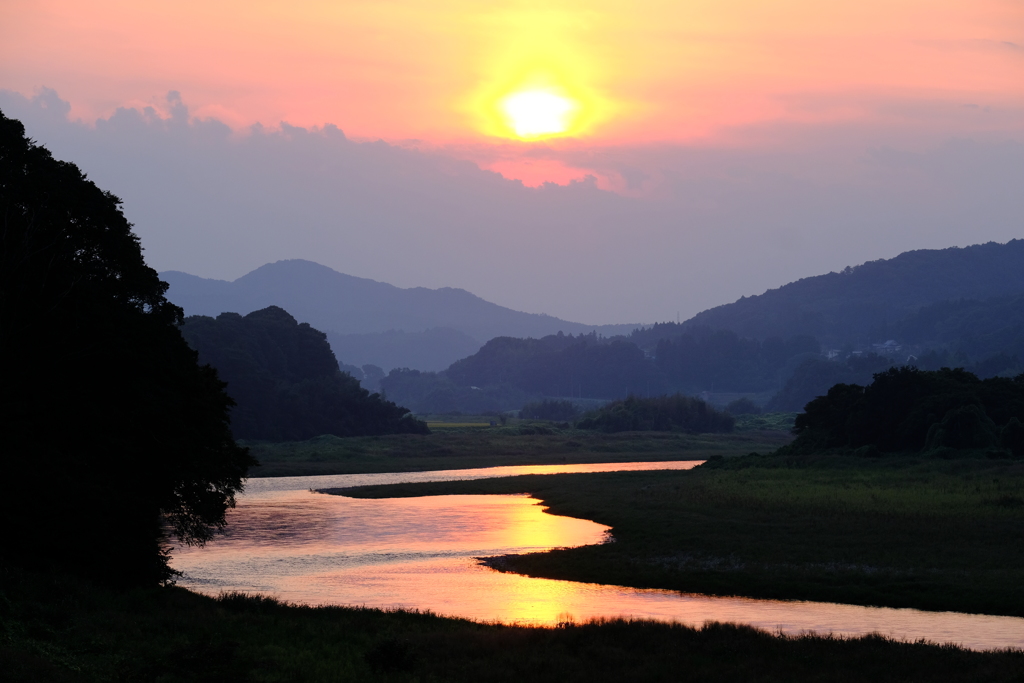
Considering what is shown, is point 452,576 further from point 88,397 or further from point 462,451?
point 462,451

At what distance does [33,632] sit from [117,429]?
12.4m

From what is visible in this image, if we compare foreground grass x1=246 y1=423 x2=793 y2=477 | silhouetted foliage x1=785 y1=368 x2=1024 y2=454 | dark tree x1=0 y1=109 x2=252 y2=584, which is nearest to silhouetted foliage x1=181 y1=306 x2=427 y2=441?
foreground grass x1=246 y1=423 x2=793 y2=477

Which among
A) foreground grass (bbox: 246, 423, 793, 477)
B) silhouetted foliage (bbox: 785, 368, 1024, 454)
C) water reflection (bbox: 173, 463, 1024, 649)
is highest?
silhouetted foliage (bbox: 785, 368, 1024, 454)

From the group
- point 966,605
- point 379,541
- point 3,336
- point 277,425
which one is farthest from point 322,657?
point 277,425

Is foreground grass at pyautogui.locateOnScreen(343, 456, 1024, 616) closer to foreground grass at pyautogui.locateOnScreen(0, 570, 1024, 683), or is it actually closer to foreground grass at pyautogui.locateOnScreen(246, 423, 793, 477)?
foreground grass at pyautogui.locateOnScreen(0, 570, 1024, 683)

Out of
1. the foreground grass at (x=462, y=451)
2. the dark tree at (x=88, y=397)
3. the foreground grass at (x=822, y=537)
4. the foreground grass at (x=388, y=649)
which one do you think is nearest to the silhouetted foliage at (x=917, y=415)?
the foreground grass at (x=822, y=537)

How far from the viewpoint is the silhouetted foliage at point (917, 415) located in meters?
98.8

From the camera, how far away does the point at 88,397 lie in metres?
37.8

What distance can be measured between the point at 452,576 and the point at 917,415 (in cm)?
7140

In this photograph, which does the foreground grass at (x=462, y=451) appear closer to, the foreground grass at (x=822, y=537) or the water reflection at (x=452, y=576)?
the foreground grass at (x=822, y=537)

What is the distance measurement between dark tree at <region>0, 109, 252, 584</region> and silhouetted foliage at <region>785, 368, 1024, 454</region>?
79.1 metres

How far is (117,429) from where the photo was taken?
38344mm

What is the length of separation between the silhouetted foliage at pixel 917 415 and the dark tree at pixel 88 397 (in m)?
79.1

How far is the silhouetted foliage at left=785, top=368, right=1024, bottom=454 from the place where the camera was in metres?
98.8
